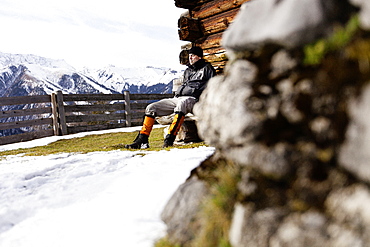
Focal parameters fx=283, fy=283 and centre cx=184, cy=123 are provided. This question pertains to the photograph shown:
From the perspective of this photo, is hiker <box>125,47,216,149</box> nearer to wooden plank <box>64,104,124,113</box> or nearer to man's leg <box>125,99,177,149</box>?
man's leg <box>125,99,177,149</box>

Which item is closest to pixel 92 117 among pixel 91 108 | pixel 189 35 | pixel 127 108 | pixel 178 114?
pixel 91 108

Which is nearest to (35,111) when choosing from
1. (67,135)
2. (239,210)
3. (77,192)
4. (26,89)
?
(67,135)

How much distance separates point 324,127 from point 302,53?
0.36m

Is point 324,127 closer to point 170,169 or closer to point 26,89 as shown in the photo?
point 170,169

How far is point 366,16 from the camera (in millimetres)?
1150

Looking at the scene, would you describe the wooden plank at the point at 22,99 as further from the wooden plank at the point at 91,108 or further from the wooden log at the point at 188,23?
the wooden log at the point at 188,23

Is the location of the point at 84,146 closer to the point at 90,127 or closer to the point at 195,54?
the point at 195,54

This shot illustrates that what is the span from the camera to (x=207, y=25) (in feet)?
20.6

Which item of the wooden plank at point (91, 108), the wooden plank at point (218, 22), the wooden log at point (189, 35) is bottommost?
the wooden plank at point (91, 108)

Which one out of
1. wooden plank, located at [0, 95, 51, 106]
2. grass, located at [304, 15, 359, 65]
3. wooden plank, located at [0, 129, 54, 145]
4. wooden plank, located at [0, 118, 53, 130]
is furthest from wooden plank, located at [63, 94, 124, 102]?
grass, located at [304, 15, 359, 65]

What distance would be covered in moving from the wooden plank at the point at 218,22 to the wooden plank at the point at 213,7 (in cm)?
8

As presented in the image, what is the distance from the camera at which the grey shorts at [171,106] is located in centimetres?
505

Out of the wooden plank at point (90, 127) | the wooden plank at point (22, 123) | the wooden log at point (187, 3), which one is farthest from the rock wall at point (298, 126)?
the wooden plank at point (90, 127)

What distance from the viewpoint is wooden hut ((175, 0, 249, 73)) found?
5.96 meters
